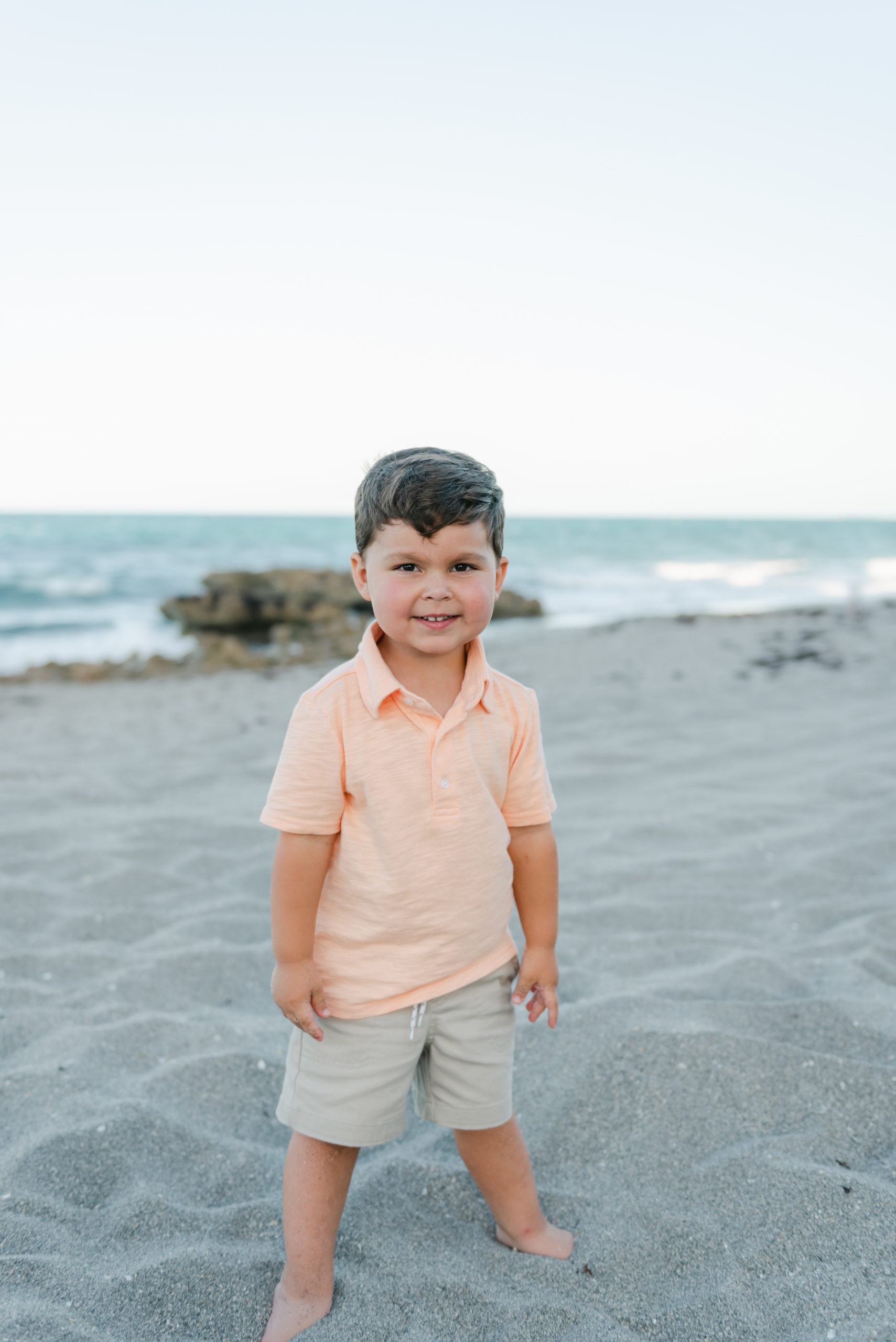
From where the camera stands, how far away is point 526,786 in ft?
5.51

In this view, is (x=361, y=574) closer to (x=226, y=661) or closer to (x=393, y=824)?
(x=393, y=824)

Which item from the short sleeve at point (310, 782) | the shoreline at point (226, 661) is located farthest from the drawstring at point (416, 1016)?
the shoreline at point (226, 661)

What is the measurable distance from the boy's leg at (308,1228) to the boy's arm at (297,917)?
0.24 metres

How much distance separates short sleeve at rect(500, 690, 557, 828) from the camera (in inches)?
66.1

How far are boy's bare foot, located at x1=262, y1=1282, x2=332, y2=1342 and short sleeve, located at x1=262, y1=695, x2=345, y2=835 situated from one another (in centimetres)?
78

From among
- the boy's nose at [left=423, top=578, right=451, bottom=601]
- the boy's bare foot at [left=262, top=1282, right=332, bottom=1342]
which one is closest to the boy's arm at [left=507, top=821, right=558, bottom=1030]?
the boy's nose at [left=423, top=578, right=451, bottom=601]

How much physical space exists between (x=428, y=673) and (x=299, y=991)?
0.58m

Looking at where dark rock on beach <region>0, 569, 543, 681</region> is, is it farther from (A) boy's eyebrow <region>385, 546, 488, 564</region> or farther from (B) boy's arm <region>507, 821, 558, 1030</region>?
(A) boy's eyebrow <region>385, 546, 488, 564</region>

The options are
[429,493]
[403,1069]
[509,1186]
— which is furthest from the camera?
[509,1186]

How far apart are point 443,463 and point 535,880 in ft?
2.54

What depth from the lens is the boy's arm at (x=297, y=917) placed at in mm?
1540

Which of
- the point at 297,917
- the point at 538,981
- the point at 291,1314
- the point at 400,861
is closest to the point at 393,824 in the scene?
the point at 400,861

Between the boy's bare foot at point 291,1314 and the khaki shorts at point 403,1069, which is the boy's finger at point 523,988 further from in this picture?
the boy's bare foot at point 291,1314

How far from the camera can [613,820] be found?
12.6 feet
